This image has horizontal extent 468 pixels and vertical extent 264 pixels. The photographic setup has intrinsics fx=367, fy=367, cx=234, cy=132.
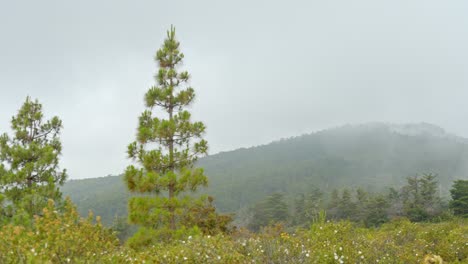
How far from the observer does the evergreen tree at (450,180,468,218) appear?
4591 centimetres

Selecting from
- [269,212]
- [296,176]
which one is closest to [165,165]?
[269,212]

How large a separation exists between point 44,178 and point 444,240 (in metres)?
14.4

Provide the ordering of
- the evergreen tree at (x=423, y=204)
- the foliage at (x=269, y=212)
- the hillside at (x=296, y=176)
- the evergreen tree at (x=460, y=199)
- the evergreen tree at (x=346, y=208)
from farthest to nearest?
the hillside at (x=296, y=176), the foliage at (x=269, y=212), the evergreen tree at (x=346, y=208), the evergreen tree at (x=423, y=204), the evergreen tree at (x=460, y=199)

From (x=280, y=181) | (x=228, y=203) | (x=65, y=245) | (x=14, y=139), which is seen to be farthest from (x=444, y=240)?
(x=280, y=181)

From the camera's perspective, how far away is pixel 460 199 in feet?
152

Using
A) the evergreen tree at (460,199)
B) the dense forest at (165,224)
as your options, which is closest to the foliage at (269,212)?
the evergreen tree at (460,199)

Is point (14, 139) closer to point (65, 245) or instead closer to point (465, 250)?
point (65, 245)

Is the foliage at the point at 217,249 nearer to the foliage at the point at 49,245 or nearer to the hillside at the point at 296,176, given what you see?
the foliage at the point at 49,245

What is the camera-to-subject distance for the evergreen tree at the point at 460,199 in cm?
4591

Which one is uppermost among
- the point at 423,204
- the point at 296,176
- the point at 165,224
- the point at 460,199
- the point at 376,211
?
the point at 165,224

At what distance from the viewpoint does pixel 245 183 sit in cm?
14050

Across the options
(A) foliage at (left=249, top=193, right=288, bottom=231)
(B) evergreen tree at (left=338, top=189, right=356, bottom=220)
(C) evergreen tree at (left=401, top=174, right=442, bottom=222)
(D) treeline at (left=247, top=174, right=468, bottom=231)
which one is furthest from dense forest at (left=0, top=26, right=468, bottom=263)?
(A) foliage at (left=249, top=193, right=288, bottom=231)

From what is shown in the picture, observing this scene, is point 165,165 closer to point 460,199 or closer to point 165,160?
point 165,160

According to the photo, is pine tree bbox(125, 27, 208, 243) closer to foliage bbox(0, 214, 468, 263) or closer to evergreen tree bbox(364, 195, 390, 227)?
foliage bbox(0, 214, 468, 263)
